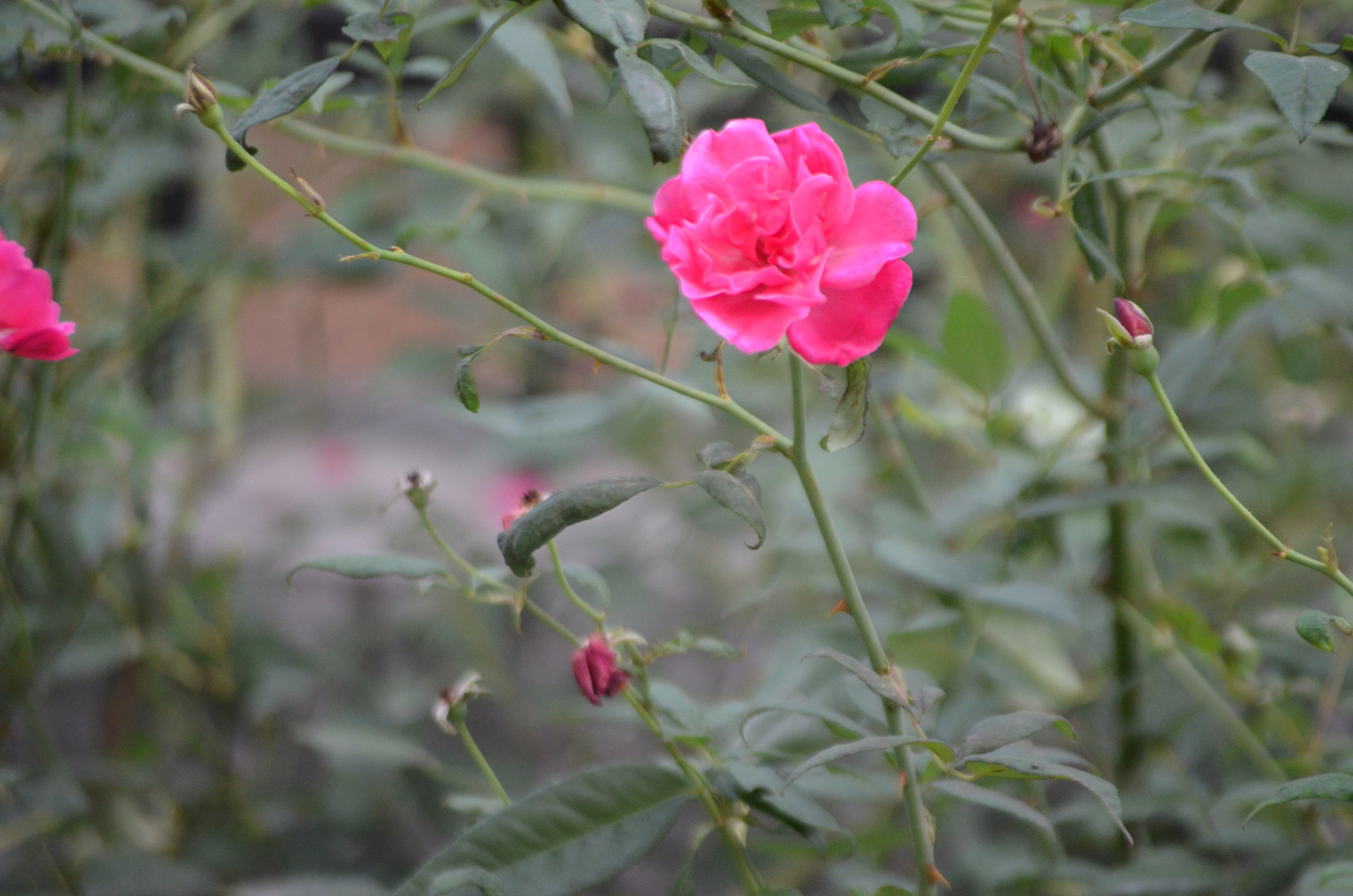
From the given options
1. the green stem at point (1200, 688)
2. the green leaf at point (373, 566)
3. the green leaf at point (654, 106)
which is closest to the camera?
the green leaf at point (654, 106)

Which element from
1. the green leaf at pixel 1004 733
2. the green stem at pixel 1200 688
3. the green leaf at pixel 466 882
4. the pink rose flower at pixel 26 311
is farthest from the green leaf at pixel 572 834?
the green stem at pixel 1200 688

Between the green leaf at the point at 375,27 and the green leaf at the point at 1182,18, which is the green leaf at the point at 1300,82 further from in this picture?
the green leaf at the point at 375,27

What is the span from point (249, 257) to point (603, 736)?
2.05 feet

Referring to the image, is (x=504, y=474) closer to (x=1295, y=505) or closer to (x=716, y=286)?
(x=1295, y=505)

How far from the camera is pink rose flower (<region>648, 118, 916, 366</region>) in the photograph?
0.98 feet

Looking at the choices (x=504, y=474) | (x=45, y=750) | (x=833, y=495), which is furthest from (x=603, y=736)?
(x=45, y=750)

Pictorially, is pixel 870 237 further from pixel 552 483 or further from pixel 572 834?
pixel 552 483

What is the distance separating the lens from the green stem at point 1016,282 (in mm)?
444

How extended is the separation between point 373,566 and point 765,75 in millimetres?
234

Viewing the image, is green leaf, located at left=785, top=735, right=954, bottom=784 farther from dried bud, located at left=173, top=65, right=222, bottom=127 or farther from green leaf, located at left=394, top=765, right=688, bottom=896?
dried bud, located at left=173, top=65, right=222, bottom=127

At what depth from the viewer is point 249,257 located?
2.94 ft

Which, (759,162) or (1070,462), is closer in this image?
(759,162)

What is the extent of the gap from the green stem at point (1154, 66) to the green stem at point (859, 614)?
16cm

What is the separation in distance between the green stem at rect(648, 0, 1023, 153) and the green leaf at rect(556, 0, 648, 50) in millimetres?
20
